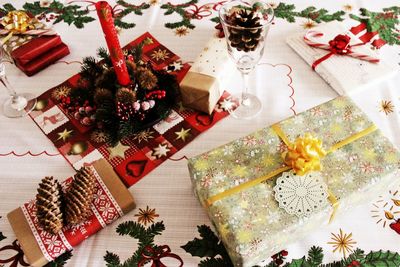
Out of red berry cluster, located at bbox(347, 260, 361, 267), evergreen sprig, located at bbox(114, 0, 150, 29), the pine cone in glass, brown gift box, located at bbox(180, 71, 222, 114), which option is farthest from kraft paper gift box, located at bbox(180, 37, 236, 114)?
red berry cluster, located at bbox(347, 260, 361, 267)

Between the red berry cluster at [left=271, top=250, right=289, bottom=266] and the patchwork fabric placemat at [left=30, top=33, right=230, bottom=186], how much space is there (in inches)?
11.6

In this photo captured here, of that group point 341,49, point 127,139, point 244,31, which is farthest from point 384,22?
point 127,139

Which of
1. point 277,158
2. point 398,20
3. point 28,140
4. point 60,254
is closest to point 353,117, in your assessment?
point 277,158

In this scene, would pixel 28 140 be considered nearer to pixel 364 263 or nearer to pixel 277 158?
pixel 277 158

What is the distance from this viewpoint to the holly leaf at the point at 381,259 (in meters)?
0.66

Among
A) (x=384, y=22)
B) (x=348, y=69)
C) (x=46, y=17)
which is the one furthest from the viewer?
(x=46, y=17)

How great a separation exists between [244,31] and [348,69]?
0.32 meters

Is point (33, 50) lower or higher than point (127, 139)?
higher

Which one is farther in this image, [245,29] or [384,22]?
[384,22]

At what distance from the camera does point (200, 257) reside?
2.24ft

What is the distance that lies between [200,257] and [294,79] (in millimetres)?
481

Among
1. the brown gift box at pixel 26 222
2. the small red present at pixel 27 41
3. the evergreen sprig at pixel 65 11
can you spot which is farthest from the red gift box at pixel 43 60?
the brown gift box at pixel 26 222

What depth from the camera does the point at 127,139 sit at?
84 cm

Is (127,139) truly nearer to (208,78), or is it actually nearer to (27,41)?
(208,78)
